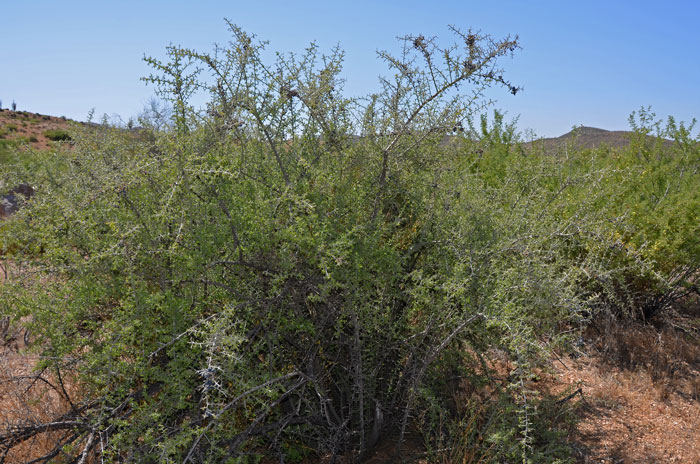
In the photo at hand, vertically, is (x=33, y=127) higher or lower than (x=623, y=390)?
higher

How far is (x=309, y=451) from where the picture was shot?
3283 millimetres

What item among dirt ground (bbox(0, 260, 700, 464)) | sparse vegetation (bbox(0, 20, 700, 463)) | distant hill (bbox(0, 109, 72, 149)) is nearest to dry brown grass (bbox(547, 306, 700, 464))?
dirt ground (bbox(0, 260, 700, 464))

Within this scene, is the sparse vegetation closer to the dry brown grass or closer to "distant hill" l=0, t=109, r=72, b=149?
the dry brown grass

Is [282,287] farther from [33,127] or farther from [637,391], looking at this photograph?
[33,127]

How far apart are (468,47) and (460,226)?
1.05 metres

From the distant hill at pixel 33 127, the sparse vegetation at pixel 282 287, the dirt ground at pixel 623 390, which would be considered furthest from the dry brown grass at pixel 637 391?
the distant hill at pixel 33 127

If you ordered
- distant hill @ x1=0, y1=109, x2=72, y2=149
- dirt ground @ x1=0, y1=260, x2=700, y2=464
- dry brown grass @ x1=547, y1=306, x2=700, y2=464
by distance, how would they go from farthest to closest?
distant hill @ x1=0, y1=109, x2=72, y2=149 → dry brown grass @ x1=547, y1=306, x2=700, y2=464 → dirt ground @ x1=0, y1=260, x2=700, y2=464

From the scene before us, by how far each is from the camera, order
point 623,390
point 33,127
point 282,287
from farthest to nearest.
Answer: point 33,127 < point 623,390 < point 282,287

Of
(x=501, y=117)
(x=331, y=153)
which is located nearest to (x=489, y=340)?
(x=331, y=153)

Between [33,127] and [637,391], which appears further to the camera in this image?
[33,127]

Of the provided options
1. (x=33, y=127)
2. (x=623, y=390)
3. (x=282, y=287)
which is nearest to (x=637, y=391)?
(x=623, y=390)

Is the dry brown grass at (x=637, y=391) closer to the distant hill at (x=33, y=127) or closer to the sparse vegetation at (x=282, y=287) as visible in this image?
the sparse vegetation at (x=282, y=287)

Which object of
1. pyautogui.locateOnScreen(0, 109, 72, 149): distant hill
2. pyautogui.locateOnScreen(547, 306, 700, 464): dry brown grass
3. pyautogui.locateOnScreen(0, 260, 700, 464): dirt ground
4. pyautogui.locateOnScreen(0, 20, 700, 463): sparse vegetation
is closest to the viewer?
pyautogui.locateOnScreen(0, 20, 700, 463): sparse vegetation

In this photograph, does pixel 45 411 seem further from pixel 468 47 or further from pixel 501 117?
pixel 501 117
